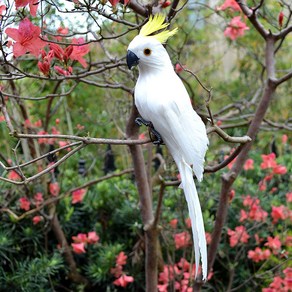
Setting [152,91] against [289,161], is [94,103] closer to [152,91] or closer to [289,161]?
[289,161]

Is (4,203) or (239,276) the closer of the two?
(4,203)

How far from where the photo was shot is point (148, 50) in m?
1.17

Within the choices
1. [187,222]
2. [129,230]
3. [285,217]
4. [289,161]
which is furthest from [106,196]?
[289,161]

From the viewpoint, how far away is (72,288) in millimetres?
2812

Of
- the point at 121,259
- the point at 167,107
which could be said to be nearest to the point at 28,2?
the point at 167,107

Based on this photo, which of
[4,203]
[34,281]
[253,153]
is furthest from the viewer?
[253,153]

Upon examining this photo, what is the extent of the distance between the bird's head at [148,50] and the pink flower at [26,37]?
13.0 inches

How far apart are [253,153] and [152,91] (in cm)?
280

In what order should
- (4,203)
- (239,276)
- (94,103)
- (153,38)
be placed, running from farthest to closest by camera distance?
(94,103) < (239,276) < (4,203) < (153,38)

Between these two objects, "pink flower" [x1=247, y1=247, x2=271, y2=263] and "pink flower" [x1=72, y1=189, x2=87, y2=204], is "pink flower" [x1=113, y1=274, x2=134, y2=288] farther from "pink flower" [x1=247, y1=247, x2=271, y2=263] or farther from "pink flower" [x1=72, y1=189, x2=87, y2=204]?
"pink flower" [x1=247, y1=247, x2=271, y2=263]

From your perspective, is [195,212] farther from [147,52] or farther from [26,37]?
[26,37]

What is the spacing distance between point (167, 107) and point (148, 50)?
131 millimetres

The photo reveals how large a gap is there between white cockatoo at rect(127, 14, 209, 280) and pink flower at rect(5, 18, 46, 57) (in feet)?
1.07

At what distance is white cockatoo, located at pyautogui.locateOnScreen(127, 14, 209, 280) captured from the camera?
46.5 inches
